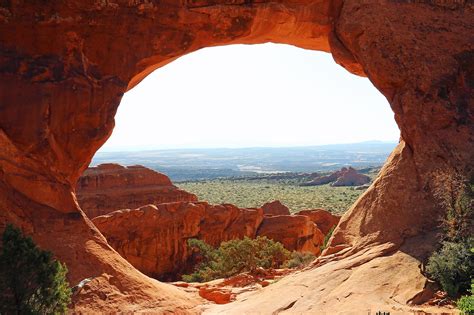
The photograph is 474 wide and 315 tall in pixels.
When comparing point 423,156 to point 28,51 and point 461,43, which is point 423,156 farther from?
point 28,51

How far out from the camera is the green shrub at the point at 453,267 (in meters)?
10.8

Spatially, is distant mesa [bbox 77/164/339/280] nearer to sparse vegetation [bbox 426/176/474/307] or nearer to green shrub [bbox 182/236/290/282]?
green shrub [bbox 182/236/290/282]

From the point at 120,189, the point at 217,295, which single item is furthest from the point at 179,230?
the point at 217,295

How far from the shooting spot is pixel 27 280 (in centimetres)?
1038

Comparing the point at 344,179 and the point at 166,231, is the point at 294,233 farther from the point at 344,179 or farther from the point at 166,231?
the point at 344,179

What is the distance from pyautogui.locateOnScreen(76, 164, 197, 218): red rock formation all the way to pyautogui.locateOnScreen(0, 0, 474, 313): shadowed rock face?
22.9 m

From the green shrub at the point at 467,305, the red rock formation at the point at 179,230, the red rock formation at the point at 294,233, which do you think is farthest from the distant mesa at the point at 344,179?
the green shrub at the point at 467,305

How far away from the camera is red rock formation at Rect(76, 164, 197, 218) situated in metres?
37.5

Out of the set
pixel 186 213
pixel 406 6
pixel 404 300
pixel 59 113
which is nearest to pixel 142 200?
pixel 186 213

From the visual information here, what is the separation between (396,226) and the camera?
13320mm

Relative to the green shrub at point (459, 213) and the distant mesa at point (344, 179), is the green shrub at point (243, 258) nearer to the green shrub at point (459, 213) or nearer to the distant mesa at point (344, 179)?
the green shrub at point (459, 213)

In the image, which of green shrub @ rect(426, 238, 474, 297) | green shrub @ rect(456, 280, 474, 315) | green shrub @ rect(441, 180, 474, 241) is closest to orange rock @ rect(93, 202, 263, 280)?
green shrub @ rect(441, 180, 474, 241)

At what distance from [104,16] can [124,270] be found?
823 cm

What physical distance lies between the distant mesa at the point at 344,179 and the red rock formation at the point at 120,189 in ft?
177
